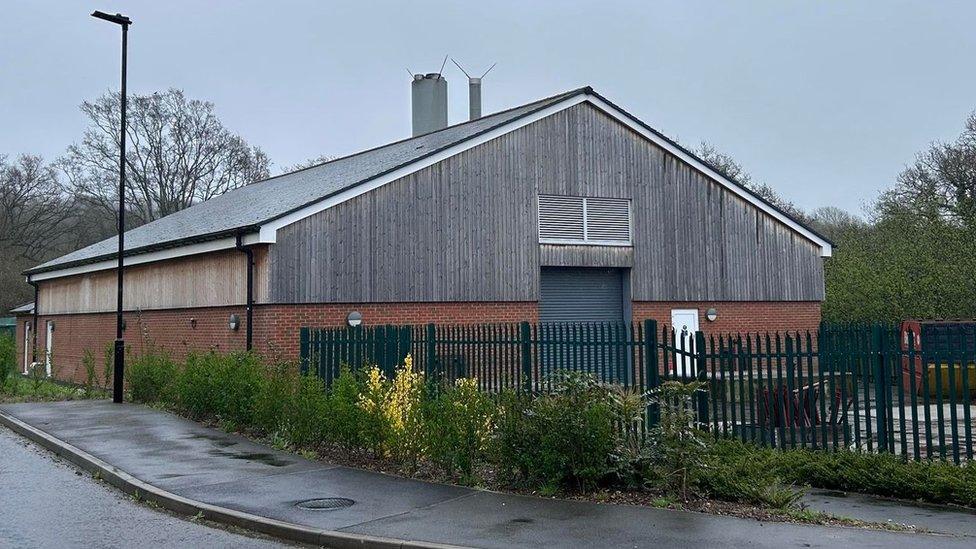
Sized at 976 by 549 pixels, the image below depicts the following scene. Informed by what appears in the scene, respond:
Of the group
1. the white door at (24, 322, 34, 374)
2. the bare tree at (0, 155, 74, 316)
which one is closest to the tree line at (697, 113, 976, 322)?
the white door at (24, 322, 34, 374)

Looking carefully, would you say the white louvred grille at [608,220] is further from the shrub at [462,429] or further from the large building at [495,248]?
the shrub at [462,429]

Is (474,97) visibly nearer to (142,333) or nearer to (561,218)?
(561,218)

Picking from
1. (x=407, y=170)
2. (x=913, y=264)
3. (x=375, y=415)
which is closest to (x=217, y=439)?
(x=375, y=415)

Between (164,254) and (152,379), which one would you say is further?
(164,254)

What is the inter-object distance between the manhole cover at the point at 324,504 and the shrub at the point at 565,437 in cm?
173

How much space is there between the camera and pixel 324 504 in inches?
356

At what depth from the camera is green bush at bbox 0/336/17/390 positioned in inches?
890

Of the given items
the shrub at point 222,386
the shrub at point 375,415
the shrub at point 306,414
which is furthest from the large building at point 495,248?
the shrub at point 375,415

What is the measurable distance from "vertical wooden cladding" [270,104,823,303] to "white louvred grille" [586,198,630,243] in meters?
0.21

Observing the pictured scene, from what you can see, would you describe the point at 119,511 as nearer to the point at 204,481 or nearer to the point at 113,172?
the point at 204,481

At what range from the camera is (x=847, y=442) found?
10.4m

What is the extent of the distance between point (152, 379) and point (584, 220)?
414 inches

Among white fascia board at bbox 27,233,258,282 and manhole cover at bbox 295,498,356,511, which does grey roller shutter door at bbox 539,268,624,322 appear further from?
manhole cover at bbox 295,498,356,511

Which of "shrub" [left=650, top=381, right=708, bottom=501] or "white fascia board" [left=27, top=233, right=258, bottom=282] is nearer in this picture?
"shrub" [left=650, top=381, right=708, bottom=501]
